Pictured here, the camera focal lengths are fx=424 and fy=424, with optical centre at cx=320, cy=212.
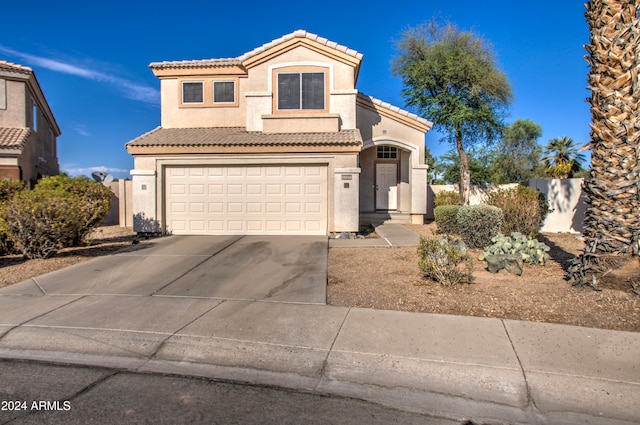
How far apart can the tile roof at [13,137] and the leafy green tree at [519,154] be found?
111 feet

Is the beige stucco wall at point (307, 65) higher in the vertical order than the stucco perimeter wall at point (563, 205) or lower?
higher

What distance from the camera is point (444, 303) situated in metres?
6.60

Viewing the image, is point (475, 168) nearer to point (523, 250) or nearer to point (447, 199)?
point (447, 199)

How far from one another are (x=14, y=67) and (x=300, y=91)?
1327cm

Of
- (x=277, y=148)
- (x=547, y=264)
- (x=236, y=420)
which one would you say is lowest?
(x=236, y=420)

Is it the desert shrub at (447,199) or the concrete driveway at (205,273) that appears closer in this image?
the concrete driveway at (205,273)

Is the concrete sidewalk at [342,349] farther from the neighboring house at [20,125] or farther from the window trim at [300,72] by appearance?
the neighboring house at [20,125]

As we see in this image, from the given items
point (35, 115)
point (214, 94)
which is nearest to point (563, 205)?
point (214, 94)

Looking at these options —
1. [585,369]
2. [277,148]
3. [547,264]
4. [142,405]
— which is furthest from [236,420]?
[277,148]

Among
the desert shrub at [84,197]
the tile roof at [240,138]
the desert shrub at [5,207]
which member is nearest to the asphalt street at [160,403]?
the desert shrub at [5,207]

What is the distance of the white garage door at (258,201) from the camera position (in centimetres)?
1404

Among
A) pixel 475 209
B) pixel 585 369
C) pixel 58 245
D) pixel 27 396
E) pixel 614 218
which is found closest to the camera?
pixel 27 396

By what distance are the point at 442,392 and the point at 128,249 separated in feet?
32.6

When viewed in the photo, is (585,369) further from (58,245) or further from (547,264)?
(58,245)
